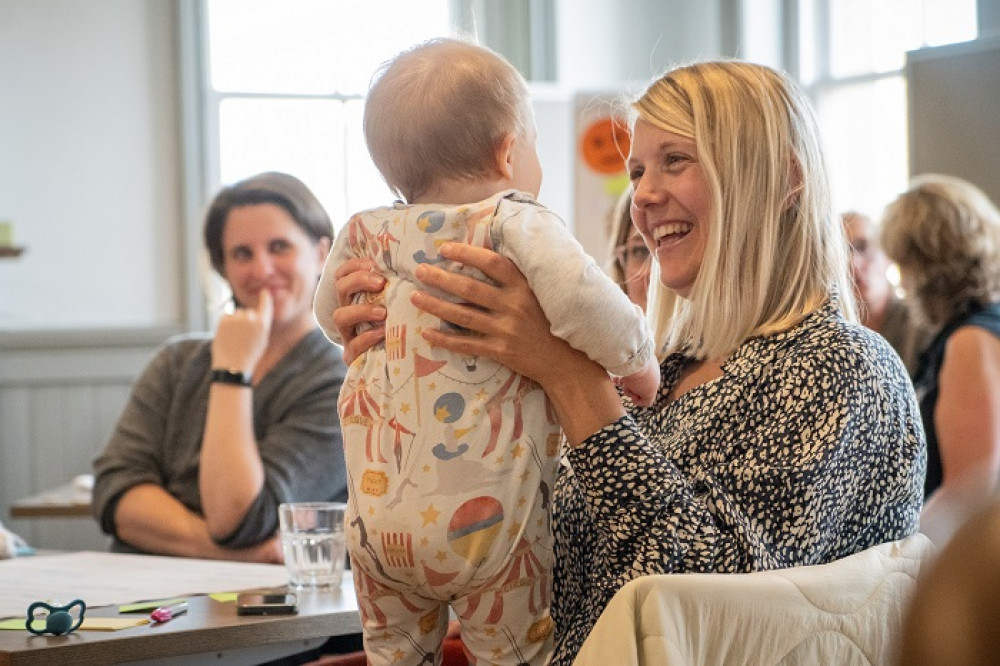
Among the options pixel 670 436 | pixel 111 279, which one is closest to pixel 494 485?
pixel 670 436

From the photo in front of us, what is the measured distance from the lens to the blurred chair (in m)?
1.10

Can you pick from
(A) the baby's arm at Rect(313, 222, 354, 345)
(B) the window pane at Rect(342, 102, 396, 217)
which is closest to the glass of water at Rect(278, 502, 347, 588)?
(A) the baby's arm at Rect(313, 222, 354, 345)

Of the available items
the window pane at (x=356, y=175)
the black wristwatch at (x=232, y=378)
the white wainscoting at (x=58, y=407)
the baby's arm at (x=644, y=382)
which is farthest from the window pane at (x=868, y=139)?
the baby's arm at (x=644, y=382)

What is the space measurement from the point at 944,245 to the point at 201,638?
8.51ft

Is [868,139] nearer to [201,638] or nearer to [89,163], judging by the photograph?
[89,163]

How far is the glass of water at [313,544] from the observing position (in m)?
1.72

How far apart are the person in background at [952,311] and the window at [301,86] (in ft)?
8.98

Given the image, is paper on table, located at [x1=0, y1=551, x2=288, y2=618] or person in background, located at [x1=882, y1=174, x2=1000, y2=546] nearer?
→ paper on table, located at [x1=0, y1=551, x2=288, y2=618]

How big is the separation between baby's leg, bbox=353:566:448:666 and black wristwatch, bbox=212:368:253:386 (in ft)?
3.51

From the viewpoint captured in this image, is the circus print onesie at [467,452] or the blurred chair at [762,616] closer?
the blurred chair at [762,616]

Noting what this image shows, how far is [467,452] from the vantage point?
1.28 meters

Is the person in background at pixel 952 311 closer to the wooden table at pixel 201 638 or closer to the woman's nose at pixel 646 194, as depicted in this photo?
the woman's nose at pixel 646 194

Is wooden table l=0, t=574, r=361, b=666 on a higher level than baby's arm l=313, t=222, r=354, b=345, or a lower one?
lower

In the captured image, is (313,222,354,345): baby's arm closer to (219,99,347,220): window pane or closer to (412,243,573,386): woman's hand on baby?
(412,243,573,386): woman's hand on baby
